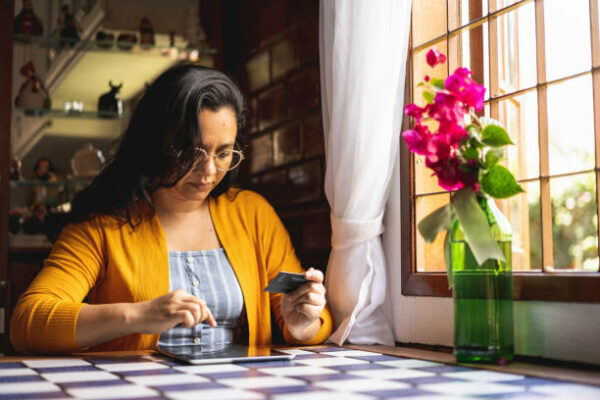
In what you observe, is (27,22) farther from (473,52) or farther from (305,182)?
(473,52)

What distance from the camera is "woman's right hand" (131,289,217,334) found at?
5.06 feet

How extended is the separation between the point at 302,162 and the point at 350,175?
19.2 inches

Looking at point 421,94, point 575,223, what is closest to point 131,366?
point 421,94

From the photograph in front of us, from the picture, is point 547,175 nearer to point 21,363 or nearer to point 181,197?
point 181,197

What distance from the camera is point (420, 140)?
56.1 inches

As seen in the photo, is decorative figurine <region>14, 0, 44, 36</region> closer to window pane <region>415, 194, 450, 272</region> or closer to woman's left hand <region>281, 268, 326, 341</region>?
woman's left hand <region>281, 268, 326, 341</region>

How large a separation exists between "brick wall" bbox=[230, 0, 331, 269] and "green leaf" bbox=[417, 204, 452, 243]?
2.51 feet

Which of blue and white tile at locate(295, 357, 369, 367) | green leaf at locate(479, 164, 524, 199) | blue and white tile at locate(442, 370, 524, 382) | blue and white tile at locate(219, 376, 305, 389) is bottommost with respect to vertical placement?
blue and white tile at locate(295, 357, 369, 367)

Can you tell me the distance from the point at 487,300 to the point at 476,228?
0.50 ft

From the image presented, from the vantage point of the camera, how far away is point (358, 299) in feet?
6.21

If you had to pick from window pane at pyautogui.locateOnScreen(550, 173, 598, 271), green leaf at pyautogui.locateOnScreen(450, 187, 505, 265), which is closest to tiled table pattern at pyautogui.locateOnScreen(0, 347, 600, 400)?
green leaf at pyautogui.locateOnScreen(450, 187, 505, 265)

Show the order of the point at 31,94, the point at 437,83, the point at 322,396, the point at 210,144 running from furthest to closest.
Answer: the point at 31,94 < the point at 210,144 < the point at 437,83 < the point at 322,396

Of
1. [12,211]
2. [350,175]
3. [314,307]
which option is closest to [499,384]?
[314,307]

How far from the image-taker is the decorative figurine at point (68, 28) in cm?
297
